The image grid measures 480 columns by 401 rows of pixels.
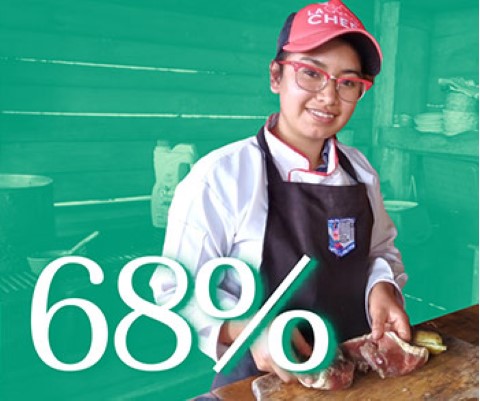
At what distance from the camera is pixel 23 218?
1765 millimetres

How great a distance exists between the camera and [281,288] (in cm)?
96

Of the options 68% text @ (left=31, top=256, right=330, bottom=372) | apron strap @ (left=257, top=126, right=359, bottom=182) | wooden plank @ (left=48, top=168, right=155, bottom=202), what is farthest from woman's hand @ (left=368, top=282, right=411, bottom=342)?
wooden plank @ (left=48, top=168, right=155, bottom=202)

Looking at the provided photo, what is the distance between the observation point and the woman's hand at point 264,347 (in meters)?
0.83

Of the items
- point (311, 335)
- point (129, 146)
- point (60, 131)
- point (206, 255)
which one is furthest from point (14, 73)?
point (311, 335)

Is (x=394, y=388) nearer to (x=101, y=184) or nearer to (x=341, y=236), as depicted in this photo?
(x=341, y=236)

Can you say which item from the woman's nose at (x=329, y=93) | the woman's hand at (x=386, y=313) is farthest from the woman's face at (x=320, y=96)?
the woman's hand at (x=386, y=313)

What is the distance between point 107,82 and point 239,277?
136 cm

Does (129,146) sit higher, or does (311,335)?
(129,146)

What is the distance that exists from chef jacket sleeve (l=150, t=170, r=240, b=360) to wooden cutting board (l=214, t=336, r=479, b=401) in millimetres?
113

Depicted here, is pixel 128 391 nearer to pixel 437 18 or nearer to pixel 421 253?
pixel 421 253

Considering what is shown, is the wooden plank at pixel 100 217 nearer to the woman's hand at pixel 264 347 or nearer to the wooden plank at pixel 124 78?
the wooden plank at pixel 124 78

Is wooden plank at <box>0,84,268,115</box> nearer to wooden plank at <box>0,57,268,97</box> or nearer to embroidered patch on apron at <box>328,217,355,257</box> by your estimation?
wooden plank at <box>0,57,268,97</box>

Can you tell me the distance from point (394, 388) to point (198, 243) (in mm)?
368

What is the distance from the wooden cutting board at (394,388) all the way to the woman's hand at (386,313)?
7cm
